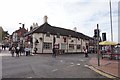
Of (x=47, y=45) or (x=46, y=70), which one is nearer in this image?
(x=46, y=70)

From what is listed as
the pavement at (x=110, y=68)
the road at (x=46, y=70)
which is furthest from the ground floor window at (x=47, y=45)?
the pavement at (x=110, y=68)

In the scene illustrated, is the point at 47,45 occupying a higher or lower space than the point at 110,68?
higher

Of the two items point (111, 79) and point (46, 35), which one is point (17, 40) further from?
point (111, 79)

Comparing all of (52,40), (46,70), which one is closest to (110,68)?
(46,70)

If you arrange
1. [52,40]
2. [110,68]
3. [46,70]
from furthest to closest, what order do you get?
[52,40] < [110,68] < [46,70]

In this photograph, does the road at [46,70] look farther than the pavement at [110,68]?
No

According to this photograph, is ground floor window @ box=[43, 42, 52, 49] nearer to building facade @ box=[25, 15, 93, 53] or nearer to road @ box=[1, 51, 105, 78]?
building facade @ box=[25, 15, 93, 53]

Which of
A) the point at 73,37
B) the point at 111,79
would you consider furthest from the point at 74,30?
the point at 111,79

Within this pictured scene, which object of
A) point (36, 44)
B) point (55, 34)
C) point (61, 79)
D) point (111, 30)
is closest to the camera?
point (61, 79)

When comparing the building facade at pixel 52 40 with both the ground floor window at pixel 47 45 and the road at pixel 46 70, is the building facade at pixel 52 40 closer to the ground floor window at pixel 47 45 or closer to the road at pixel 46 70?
the ground floor window at pixel 47 45

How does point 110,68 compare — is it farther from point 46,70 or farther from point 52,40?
point 52,40

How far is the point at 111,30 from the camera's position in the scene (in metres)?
39.0

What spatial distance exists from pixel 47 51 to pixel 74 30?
19.0 meters

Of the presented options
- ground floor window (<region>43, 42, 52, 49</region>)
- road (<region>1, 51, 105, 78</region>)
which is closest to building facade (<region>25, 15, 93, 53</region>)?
ground floor window (<region>43, 42, 52, 49</region>)
